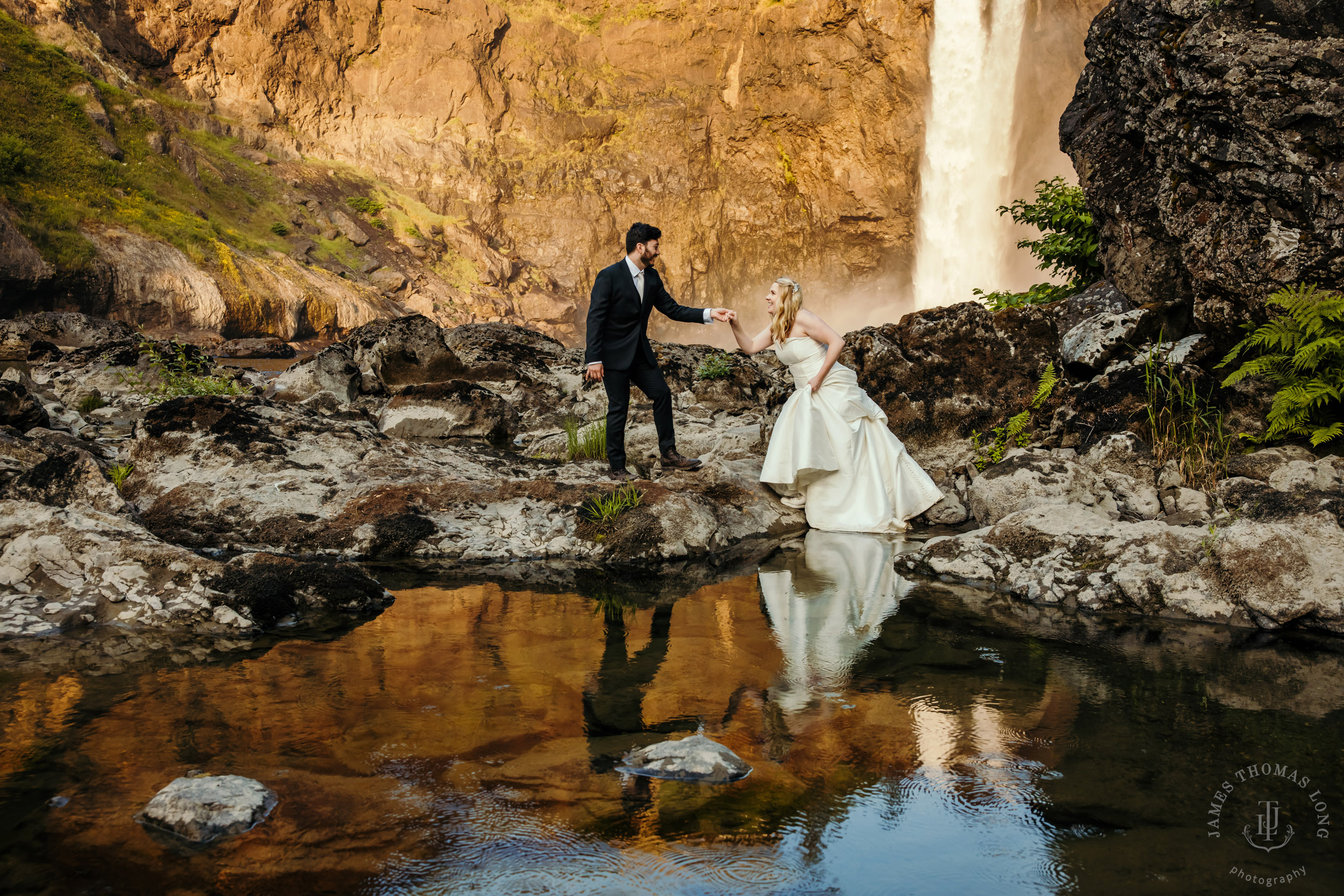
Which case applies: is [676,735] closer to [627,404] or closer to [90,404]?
[627,404]

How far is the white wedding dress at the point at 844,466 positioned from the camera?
23.4 ft

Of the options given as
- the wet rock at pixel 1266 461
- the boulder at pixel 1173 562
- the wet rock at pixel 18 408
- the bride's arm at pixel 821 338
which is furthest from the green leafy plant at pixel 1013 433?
the wet rock at pixel 18 408

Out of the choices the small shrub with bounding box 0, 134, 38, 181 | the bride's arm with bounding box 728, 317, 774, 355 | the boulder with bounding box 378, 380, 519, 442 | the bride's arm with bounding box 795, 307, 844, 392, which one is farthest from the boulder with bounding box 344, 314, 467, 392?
the small shrub with bounding box 0, 134, 38, 181

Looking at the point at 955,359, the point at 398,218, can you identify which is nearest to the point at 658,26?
the point at 398,218

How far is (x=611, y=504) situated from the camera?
241 inches

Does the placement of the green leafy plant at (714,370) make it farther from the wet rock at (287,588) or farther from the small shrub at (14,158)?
the small shrub at (14,158)

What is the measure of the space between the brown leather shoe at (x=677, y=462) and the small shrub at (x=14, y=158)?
3572 centimetres

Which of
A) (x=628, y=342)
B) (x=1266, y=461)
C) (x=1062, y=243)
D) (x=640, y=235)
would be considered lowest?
(x=1266, y=461)

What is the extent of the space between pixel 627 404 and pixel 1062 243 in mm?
5766

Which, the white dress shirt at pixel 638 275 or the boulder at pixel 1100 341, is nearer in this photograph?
the white dress shirt at pixel 638 275

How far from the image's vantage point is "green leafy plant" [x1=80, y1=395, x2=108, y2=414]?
10.3 meters

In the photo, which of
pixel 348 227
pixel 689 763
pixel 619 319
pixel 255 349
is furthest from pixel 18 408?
pixel 348 227

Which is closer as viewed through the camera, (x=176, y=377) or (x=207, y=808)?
(x=207, y=808)

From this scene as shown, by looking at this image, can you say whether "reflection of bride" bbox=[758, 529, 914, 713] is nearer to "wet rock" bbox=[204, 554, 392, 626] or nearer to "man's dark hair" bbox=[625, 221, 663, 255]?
"wet rock" bbox=[204, 554, 392, 626]
